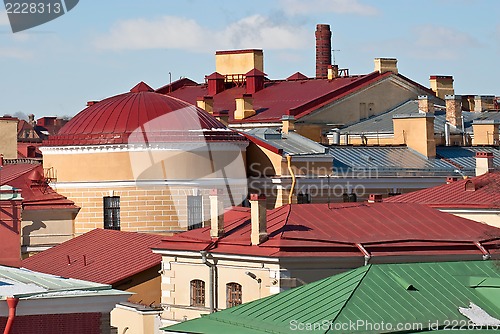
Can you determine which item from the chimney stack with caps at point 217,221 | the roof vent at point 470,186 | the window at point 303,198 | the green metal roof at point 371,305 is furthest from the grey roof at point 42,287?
the window at point 303,198

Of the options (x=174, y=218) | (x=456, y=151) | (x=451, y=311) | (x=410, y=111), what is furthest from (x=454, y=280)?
Answer: (x=410, y=111)

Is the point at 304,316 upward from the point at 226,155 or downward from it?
downward

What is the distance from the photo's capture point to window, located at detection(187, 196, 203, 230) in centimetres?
5666

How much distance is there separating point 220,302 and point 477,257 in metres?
6.64

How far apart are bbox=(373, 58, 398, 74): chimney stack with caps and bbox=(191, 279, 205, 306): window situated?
107 feet

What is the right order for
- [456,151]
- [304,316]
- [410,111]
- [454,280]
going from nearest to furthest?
[304,316] → [454,280] → [456,151] → [410,111]

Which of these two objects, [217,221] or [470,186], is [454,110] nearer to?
[470,186]

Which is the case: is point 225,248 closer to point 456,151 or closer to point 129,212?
point 129,212

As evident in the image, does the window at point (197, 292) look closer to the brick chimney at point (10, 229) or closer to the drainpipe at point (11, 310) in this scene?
the brick chimney at point (10, 229)

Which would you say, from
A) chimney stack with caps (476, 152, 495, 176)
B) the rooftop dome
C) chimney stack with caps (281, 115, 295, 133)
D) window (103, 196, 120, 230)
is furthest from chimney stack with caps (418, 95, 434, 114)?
window (103, 196, 120, 230)

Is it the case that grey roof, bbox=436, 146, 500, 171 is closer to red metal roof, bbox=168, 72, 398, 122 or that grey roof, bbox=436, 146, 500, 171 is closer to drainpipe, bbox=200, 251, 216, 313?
red metal roof, bbox=168, 72, 398, 122

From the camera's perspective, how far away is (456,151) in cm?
6706

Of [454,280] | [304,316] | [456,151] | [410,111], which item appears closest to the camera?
[304,316]

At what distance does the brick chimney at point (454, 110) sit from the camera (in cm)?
7362
